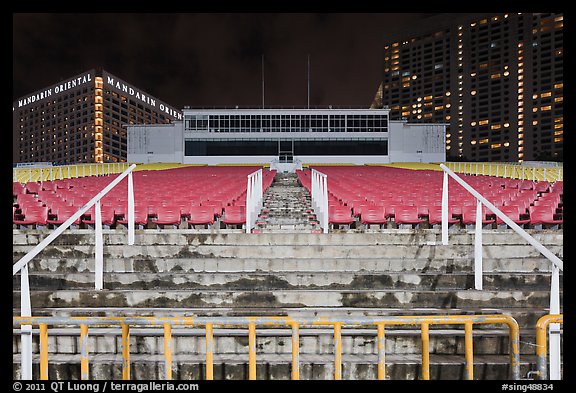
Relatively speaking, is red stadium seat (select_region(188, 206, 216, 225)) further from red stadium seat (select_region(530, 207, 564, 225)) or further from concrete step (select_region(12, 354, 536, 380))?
red stadium seat (select_region(530, 207, 564, 225))

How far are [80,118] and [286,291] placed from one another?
7492 inches

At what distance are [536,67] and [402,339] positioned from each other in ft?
567

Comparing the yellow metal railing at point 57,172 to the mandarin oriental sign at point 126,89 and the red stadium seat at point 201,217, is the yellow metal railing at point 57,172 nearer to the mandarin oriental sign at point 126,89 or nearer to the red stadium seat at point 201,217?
the red stadium seat at point 201,217

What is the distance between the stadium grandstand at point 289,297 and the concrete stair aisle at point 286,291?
2 centimetres

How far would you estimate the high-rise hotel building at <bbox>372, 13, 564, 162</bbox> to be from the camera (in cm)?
14488

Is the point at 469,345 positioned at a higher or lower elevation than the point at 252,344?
lower

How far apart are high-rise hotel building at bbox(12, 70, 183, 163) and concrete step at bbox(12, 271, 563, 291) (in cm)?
16901

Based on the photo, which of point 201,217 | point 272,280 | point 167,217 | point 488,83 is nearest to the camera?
point 272,280

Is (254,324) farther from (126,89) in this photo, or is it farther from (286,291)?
(126,89)

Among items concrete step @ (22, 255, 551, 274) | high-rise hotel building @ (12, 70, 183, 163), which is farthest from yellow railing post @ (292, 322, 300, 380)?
high-rise hotel building @ (12, 70, 183, 163)

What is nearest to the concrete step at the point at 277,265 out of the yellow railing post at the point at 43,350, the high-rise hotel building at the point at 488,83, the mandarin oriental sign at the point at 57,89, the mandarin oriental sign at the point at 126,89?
the yellow railing post at the point at 43,350

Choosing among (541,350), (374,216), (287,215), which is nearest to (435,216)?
(374,216)

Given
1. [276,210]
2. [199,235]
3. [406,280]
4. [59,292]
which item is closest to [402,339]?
[406,280]

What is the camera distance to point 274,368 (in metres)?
4.84
